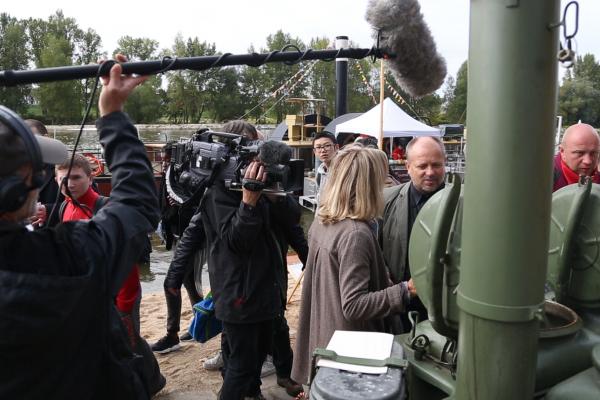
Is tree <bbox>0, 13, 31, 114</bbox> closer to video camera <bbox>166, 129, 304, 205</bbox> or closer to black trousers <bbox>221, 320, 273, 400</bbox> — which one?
video camera <bbox>166, 129, 304, 205</bbox>

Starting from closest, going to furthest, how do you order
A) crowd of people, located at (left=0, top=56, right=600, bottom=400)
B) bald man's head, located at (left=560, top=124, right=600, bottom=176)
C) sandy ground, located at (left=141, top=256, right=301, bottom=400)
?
crowd of people, located at (left=0, top=56, right=600, bottom=400), bald man's head, located at (left=560, top=124, right=600, bottom=176), sandy ground, located at (left=141, top=256, right=301, bottom=400)

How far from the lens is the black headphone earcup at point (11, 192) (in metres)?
1.07

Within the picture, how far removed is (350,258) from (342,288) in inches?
5.0

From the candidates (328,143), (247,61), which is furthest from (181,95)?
(247,61)

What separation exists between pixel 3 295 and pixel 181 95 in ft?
206

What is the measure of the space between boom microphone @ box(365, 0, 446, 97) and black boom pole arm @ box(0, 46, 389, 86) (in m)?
0.06

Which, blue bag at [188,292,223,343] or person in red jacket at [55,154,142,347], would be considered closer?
person in red jacket at [55,154,142,347]

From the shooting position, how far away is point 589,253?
1.40 m

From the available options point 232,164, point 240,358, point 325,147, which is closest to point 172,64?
point 232,164

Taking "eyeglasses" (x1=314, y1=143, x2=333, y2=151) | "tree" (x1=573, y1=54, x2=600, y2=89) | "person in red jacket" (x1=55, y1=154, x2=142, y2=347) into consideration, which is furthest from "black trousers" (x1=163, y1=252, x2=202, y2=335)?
"tree" (x1=573, y1=54, x2=600, y2=89)

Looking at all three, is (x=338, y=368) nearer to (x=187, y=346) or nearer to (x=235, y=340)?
(x=235, y=340)

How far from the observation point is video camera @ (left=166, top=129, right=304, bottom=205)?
2578mm

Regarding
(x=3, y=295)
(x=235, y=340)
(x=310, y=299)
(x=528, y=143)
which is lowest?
(x=235, y=340)

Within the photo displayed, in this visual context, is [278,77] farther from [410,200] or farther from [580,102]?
[410,200]
